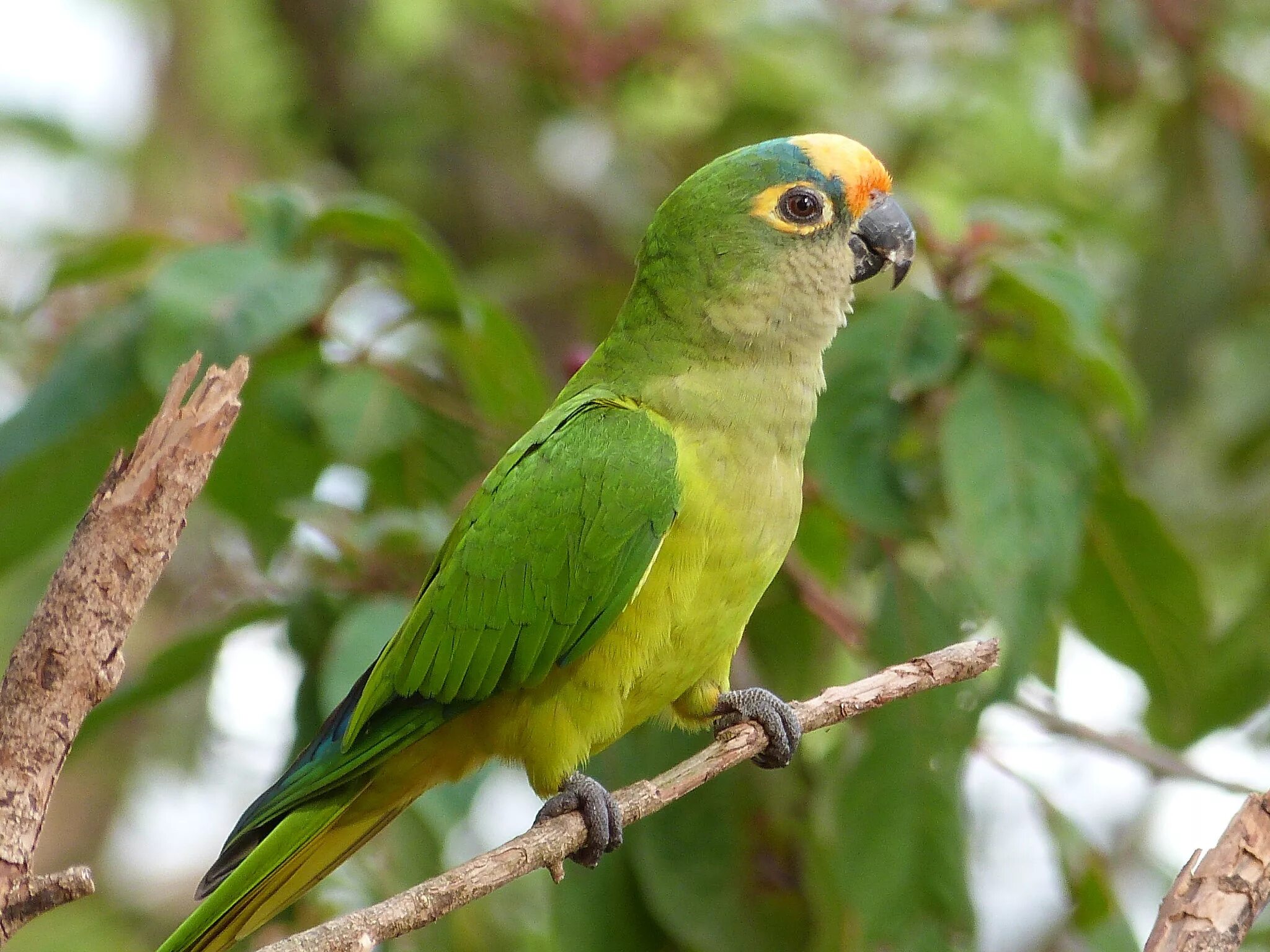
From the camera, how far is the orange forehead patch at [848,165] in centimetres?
285

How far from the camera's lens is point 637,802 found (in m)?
2.24

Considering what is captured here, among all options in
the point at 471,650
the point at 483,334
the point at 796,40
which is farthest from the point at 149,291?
the point at 796,40

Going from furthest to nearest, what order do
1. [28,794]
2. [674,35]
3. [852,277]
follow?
[674,35], [852,277], [28,794]

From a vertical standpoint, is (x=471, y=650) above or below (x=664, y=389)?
below

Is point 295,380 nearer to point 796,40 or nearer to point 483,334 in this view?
point 483,334

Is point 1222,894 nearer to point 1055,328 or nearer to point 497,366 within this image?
point 1055,328

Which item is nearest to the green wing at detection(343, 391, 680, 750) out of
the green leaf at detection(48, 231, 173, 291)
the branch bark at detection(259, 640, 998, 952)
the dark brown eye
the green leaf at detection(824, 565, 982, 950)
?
the branch bark at detection(259, 640, 998, 952)

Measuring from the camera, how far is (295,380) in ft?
10.8

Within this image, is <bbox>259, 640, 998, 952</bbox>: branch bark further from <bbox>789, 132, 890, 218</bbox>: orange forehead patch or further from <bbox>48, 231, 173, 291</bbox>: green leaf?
<bbox>48, 231, 173, 291</bbox>: green leaf

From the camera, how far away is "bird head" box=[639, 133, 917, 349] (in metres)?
2.81

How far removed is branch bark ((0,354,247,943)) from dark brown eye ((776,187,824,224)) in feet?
4.47

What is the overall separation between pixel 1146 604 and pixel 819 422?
0.95m

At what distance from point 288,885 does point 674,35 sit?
3.31 metres

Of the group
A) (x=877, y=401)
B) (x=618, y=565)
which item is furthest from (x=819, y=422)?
(x=618, y=565)
